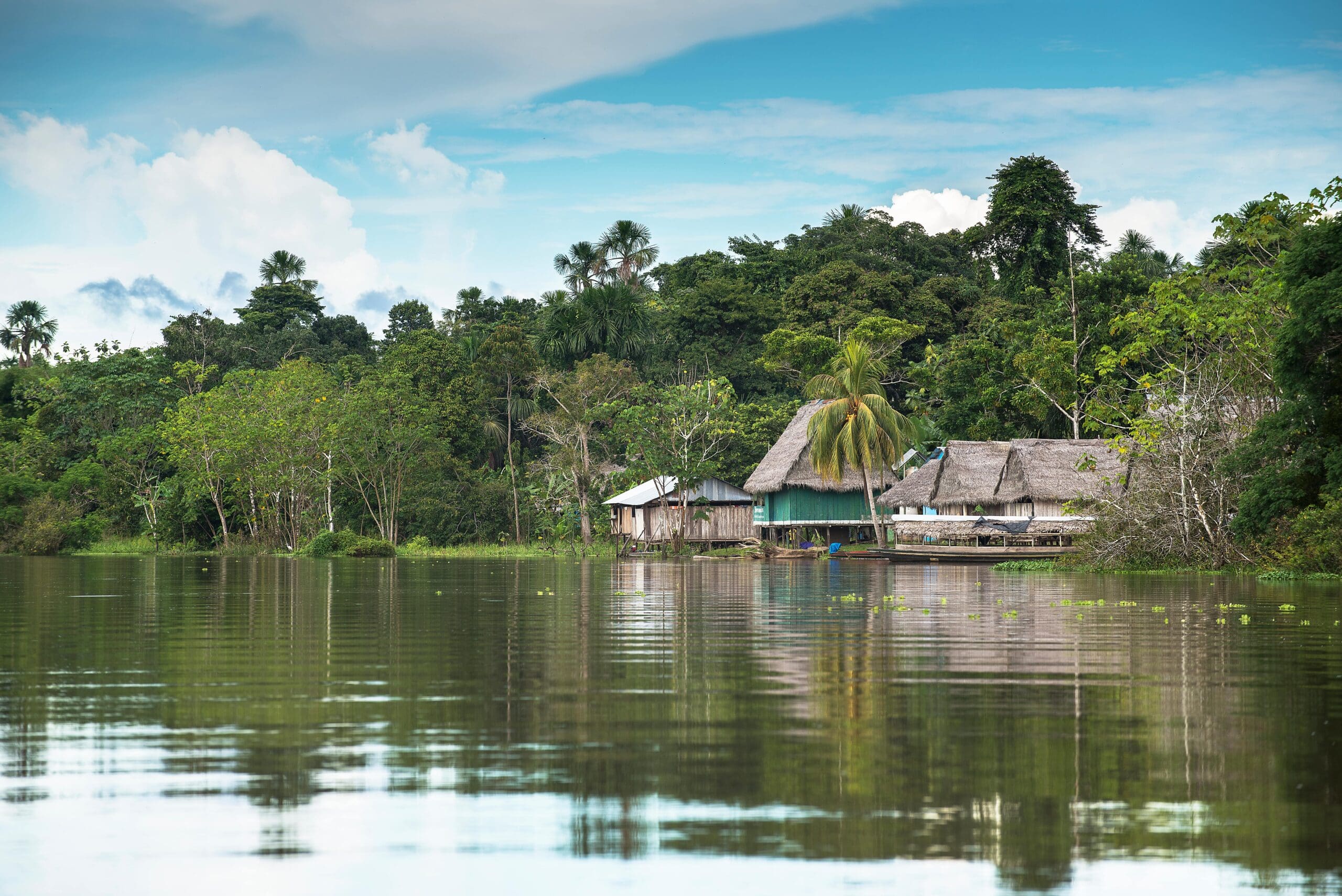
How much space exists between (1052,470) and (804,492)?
33.1 ft

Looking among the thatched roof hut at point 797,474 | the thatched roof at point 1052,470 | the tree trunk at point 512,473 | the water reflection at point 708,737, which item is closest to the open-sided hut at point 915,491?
the thatched roof hut at point 797,474

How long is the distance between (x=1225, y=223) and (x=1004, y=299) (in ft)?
71.1

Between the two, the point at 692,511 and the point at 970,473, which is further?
the point at 692,511

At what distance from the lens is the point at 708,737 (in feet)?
19.8

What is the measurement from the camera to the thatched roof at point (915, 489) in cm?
4106

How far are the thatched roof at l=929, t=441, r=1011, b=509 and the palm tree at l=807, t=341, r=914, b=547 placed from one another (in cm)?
245

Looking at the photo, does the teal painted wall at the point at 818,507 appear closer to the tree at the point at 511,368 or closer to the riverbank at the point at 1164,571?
the riverbank at the point at 1164,571

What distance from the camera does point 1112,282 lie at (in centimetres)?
3972

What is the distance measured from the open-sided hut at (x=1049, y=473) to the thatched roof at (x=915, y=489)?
2.21 m

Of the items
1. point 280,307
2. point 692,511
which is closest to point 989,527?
point 692,511

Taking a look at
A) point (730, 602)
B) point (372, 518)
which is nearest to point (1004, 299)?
point (372, 518)

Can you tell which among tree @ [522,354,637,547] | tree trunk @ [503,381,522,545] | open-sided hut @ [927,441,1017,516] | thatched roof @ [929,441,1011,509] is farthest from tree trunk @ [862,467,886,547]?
tree trunk @ [503,381,522,545]

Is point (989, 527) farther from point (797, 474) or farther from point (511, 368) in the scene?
point (511, 368)

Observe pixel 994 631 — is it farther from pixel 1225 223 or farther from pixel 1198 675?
pixel 1225 223
